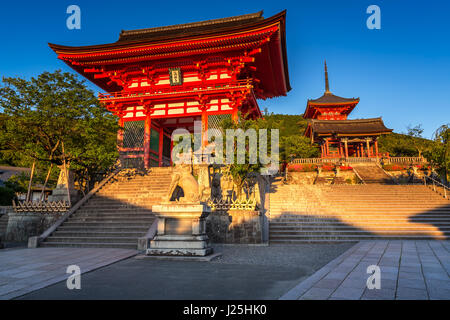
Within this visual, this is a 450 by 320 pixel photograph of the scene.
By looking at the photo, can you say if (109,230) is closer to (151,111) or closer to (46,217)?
(46,217)

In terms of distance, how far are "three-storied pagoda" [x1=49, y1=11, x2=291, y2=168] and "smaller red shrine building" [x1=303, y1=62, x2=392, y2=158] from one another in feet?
55.1

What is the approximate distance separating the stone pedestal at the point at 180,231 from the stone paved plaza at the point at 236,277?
0.56 metres

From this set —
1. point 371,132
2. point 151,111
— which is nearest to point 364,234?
point 151,111

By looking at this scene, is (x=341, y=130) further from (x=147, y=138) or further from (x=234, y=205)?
(x=234, y=205)

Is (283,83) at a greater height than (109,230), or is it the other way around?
(283,83)

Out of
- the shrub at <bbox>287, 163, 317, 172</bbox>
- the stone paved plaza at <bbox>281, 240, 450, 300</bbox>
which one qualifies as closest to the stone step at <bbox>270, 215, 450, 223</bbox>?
the stone paved plaza at <bbox>281, 240, 450, 300</bbox>

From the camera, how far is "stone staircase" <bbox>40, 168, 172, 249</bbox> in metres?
9.66

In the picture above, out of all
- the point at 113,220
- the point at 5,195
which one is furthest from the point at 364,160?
the point at 5,195

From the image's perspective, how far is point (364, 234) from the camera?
10.4 meters

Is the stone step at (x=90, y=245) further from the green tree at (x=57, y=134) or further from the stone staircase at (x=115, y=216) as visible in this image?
the green tree at (x=57, y=134)

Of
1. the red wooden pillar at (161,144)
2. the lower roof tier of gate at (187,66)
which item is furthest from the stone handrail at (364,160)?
the red wooden pillar at (161,144)

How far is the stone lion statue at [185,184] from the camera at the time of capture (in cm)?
763
